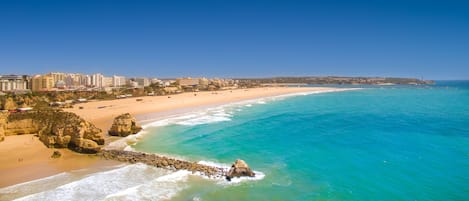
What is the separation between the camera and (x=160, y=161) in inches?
704

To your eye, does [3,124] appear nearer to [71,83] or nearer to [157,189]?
[157,189]

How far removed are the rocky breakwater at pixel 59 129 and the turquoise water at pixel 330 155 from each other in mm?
3307

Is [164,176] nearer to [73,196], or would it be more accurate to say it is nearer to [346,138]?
[73,196]

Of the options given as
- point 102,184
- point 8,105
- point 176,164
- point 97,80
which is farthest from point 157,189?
point 97,80

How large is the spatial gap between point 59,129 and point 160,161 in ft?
29.0

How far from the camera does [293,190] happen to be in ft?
44.8

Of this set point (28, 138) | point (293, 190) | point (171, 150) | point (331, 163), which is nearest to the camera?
point (293, 190)

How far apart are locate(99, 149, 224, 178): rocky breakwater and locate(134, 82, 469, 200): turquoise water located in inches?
53.7

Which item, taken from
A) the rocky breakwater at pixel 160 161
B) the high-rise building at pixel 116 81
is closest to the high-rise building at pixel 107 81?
the high-rise building at pixel 116 81

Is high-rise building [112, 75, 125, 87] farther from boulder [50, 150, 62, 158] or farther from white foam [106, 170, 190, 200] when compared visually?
white foam [106, 170, 190, 200]

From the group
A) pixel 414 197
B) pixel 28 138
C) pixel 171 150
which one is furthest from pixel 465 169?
pixel 28 138

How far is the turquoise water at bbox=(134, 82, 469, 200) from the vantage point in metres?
13.5

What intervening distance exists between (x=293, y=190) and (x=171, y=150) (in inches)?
411

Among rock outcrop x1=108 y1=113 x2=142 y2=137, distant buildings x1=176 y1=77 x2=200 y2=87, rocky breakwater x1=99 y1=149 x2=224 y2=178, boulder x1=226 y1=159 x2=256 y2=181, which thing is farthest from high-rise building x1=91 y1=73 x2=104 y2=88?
boulder x1=226 y1=159 x2=256 y2=181
